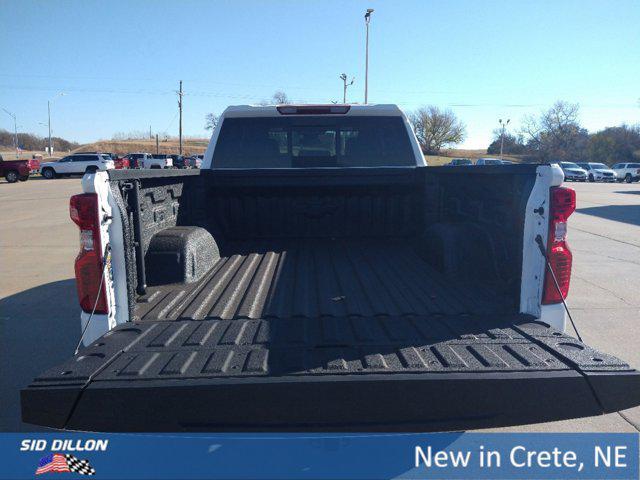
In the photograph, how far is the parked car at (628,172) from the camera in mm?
44594

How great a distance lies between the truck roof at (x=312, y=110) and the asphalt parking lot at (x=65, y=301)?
2.92m

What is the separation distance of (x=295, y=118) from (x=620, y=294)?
566cm

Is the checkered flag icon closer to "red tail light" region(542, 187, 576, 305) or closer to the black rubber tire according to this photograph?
"red tail light" region(542, 187, 576, 305)

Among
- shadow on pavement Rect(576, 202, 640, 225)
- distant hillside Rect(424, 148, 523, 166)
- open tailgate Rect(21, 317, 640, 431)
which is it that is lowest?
shadow on pavement Rect(576, 202, 640, 225)

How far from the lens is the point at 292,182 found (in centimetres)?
419

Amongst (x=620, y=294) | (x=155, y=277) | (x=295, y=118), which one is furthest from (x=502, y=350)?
(x=620, y=294)

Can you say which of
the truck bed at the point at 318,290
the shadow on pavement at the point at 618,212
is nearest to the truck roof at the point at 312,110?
the truck bed at the point at 318,290

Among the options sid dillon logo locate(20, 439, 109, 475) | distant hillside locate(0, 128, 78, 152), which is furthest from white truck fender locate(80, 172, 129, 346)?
distant hillside locate(0, 128, 78, 152)

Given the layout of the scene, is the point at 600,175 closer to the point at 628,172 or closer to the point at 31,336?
the point at 628,172

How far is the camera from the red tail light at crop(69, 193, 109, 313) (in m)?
2.47

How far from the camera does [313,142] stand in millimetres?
4961

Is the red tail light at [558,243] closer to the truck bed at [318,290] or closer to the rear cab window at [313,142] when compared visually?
the truck bed at [318,290]

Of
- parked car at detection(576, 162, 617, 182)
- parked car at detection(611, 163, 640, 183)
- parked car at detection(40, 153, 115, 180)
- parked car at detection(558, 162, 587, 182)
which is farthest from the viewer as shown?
parked car at detection(611, 163, 640, 183)

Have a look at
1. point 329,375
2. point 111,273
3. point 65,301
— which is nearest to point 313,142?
point 111,273
